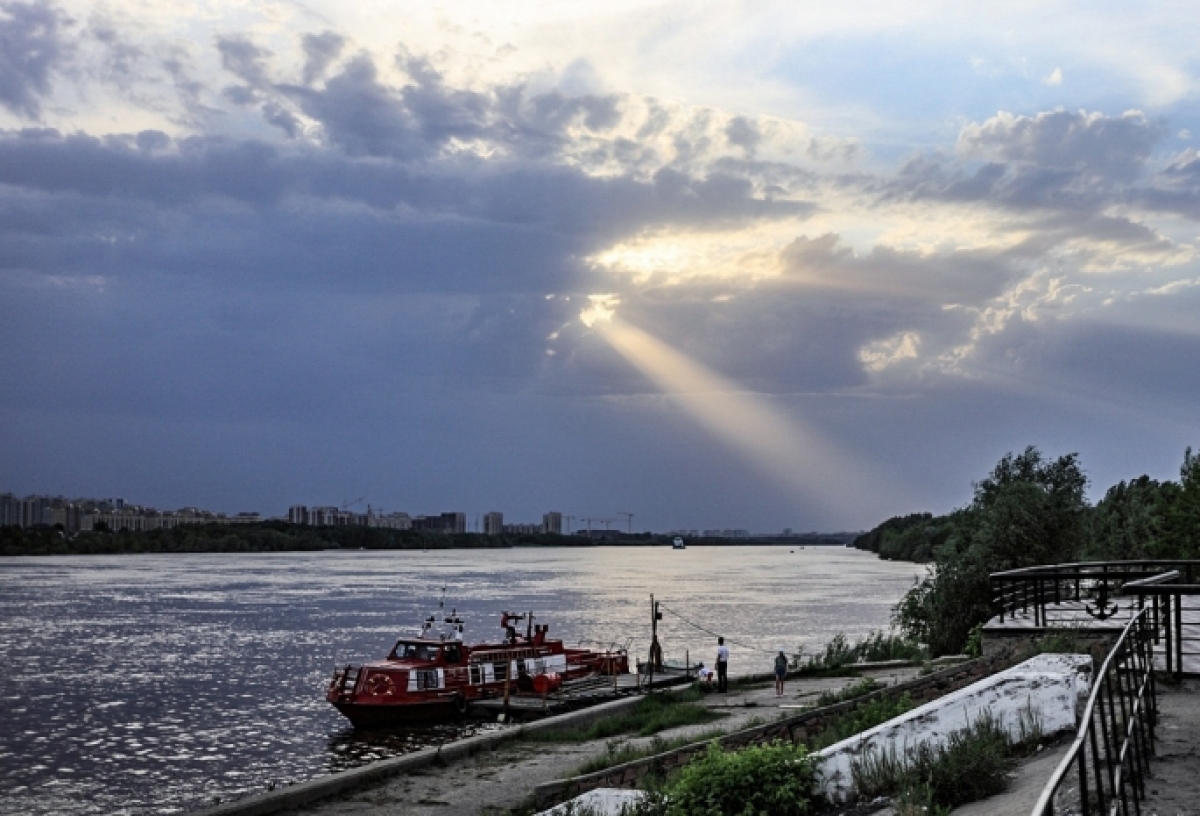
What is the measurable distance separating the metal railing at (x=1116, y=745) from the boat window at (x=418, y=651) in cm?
3495

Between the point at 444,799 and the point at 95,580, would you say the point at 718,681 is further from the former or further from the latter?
the point at 95,580

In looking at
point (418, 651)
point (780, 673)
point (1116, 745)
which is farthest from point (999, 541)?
point (1116, 745)

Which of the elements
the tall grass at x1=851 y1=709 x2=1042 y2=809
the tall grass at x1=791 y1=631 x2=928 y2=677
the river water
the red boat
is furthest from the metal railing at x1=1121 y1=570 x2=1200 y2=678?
the red boat

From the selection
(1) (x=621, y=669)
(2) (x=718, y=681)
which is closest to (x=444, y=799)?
(2) (x=718, y=681)

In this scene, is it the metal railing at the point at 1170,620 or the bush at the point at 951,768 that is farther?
the metal railing at the point at 1170,620

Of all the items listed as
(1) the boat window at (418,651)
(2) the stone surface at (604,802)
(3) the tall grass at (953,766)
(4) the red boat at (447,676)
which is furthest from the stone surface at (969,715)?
(1) the boat window at (418,651)

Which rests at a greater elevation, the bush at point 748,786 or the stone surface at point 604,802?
the bush at point 748,786

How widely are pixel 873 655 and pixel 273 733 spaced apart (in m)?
21.6

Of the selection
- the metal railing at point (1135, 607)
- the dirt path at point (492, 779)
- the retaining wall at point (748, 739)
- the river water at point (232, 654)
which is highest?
the metal railing at point (1135, 607)

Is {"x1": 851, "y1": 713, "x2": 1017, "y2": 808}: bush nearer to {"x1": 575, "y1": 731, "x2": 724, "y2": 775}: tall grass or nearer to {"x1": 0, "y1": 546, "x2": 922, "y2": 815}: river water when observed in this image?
{"x1": 575, "y1": 731, "x2": 724, "y2": 775}: tall grass

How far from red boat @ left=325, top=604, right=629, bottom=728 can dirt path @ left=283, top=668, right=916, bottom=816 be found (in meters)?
11.8

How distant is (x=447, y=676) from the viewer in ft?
142

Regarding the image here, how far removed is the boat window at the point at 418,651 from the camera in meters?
44.1

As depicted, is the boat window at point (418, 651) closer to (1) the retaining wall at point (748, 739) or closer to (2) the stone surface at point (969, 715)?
(1) the retaining wall at point (748, 739)
